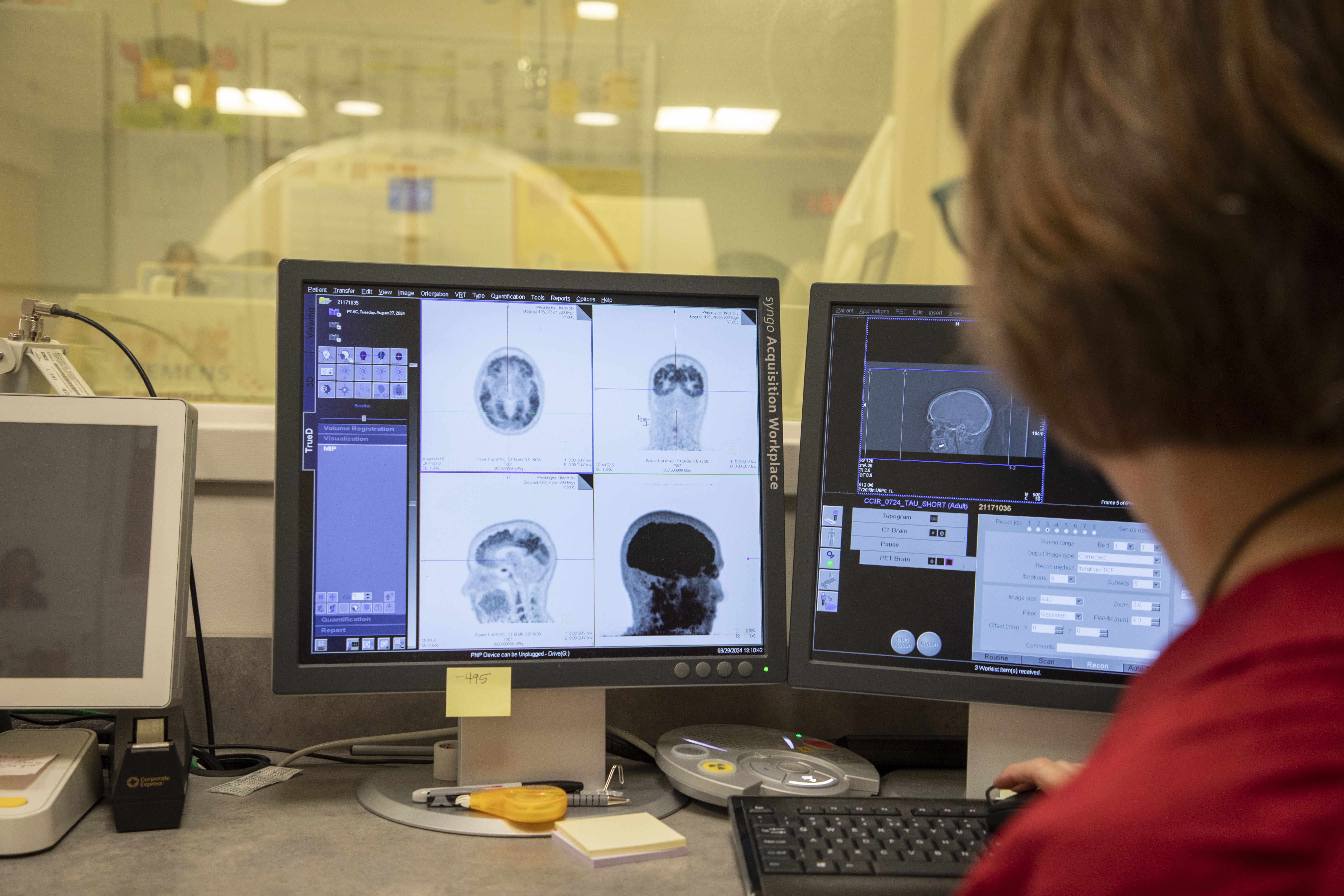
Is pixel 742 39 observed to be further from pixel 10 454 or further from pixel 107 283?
pixel 10 454

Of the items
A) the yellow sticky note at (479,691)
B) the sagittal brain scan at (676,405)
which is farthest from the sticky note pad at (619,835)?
the sagittal brain scan at (676,405)

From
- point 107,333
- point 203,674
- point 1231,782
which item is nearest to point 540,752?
point 203,674

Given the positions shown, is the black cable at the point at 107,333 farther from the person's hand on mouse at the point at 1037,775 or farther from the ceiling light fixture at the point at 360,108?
the person's hand on mouse at the point at 1037,775

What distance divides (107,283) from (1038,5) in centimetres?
150

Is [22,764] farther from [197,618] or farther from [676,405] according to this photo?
[676,405]

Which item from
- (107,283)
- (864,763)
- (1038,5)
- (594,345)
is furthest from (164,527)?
(1038,5)

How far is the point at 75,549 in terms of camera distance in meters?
1.01

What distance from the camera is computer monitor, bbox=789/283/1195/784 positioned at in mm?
1025

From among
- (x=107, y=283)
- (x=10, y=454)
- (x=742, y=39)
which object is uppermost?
(x=742, y=39)

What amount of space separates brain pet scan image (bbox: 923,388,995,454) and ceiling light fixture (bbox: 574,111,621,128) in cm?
80

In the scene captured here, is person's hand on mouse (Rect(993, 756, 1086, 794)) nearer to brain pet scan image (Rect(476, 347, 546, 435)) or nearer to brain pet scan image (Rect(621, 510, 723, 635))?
brain pet scan image (Rect(621, 510, 723, 635))

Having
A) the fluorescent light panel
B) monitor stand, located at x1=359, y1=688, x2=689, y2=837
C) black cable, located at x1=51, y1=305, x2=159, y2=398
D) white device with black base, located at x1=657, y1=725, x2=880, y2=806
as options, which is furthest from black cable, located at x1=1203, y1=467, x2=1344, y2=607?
the fluorescent light panel

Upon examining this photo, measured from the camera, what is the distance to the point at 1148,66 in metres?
0.35

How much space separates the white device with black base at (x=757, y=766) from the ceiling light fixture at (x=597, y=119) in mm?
942
